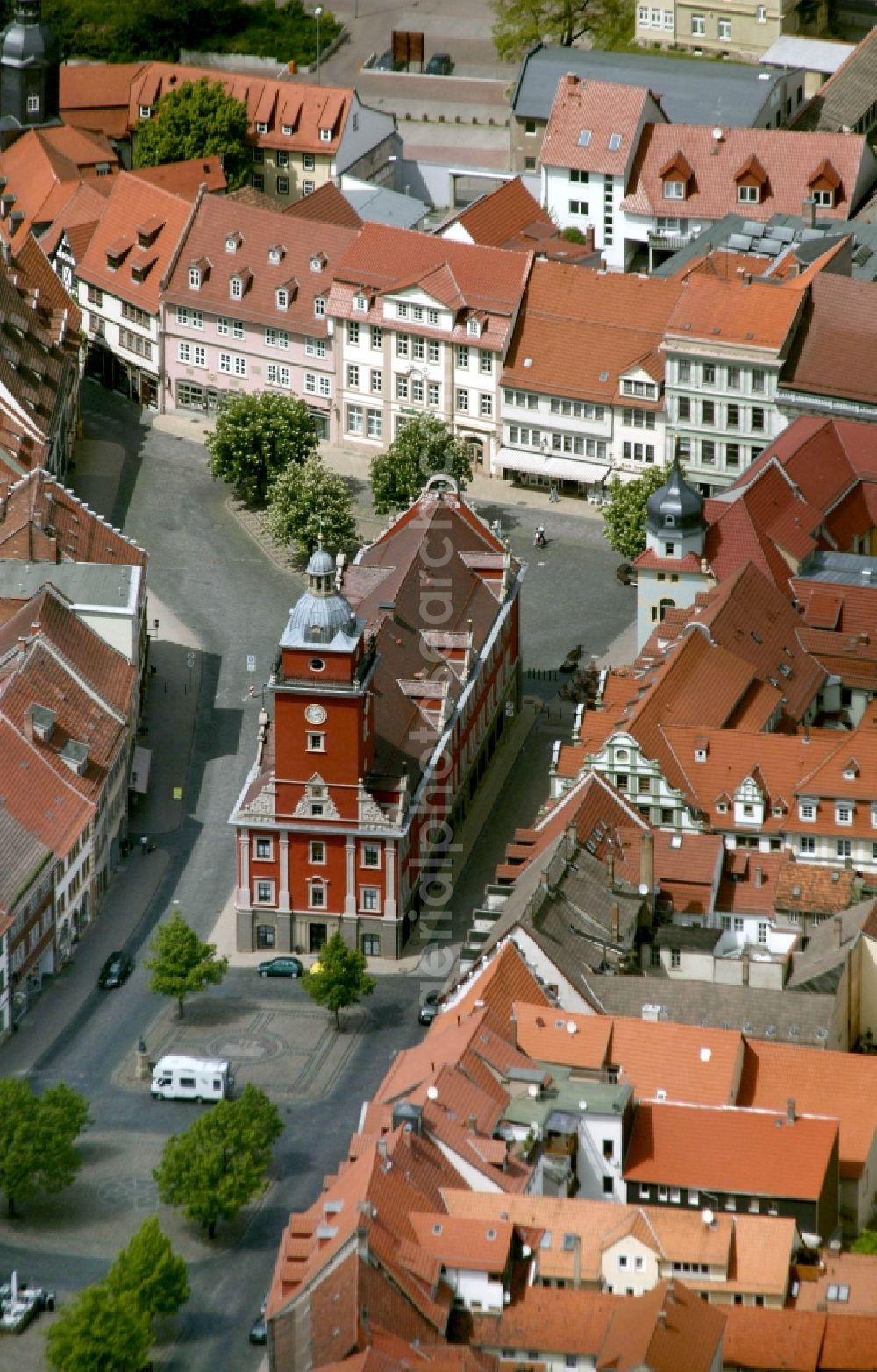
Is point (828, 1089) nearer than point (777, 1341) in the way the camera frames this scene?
No

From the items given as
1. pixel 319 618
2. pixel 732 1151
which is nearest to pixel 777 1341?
pixel 732 1151

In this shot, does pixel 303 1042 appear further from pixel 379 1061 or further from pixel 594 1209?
pixel 594 1209

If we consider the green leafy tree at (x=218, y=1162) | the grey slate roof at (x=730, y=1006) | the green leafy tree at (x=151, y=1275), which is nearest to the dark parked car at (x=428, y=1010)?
the grey slate roof at (x=730, y=1006)

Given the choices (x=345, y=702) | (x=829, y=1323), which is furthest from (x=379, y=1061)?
(x=829, y=1323)

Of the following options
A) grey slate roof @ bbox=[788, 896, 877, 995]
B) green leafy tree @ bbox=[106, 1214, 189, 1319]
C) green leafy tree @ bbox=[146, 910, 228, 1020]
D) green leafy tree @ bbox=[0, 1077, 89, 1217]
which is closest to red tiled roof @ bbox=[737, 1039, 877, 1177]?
grey slate roof @ bbox=[788, 896, 877, 995]

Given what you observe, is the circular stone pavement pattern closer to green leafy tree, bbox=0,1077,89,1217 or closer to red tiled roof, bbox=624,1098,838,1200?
green leafy tree, bbox=0,1077,89,1217

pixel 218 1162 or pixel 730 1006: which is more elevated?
pixel 730 1006

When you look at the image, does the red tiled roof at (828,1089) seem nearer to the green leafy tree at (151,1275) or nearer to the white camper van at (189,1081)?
the white camper van at (189,1081)

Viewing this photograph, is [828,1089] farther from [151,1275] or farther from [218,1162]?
[151,1275]

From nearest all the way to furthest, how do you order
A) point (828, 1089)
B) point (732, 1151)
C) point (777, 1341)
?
point (777, 1341), point (732, 1151), point (828, 1089)
